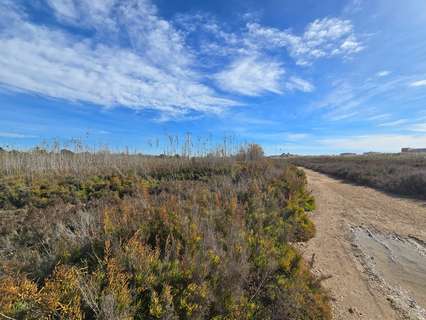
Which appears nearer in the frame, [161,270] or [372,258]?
[161,270]

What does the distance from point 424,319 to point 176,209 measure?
157 inches

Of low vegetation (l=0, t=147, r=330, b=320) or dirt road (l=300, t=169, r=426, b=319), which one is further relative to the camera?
dirt road (l=300, t=169, r=426, b=319)

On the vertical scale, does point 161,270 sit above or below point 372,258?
above

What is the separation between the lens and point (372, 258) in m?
4.92

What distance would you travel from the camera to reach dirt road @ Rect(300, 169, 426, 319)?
3373 millimetres

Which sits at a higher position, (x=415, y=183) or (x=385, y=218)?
(x=415, y=183)

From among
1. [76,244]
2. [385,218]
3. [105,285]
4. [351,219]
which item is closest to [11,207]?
[76,244]

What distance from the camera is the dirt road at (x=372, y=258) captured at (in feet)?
11.1

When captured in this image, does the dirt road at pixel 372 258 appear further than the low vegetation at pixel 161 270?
Yes

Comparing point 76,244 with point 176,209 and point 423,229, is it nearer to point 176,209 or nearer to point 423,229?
point 176,209

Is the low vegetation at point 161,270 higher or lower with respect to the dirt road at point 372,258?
higher

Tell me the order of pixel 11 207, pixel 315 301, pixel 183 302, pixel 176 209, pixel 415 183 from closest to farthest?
pixel 183 302, pixel 315 301, pixel 176 209, pixel 11 207, pixel 415 183

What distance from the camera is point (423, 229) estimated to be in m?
6.69

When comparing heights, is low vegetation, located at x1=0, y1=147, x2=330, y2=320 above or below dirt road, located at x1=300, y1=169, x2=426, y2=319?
above
